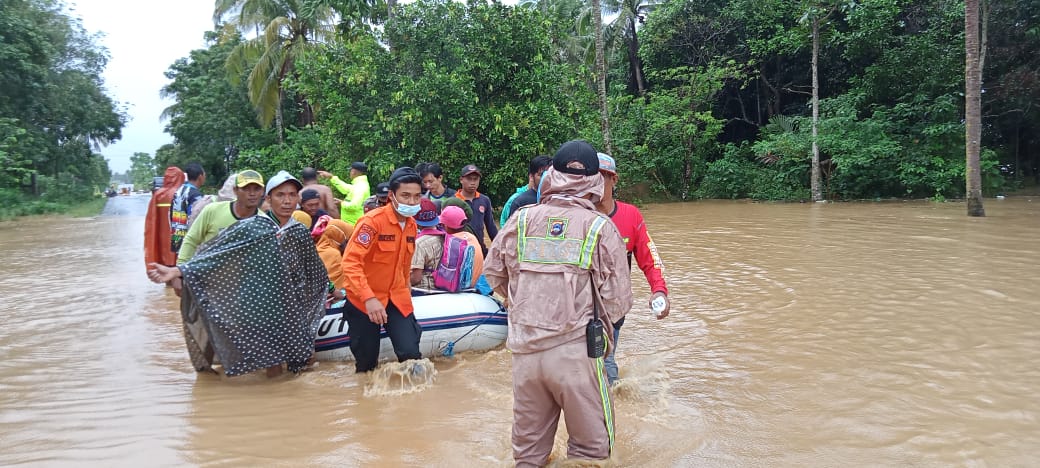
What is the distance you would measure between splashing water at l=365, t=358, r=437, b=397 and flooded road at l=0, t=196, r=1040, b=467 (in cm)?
10

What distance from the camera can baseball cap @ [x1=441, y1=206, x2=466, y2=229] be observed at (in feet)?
19.1

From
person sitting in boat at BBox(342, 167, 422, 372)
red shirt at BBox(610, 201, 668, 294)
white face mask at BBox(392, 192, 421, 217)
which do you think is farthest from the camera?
white face mask at BBox(392, 192, 421, 217)

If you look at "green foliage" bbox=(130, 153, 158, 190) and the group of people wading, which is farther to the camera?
"green foliage" bbox=(130, 153, 158, 190)

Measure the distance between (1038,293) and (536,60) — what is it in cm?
1113

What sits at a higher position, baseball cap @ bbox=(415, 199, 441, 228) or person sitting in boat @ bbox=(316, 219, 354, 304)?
baseball cap @ bbox=(415, 199, 441, 228)

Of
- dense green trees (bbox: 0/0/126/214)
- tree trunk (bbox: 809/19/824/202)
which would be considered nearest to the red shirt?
tree trunk (bbox: 809/19/824/202)

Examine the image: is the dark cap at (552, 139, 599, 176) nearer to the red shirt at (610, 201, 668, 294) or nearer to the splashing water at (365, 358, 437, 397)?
the red shirt at (610, 201, 668, 294)

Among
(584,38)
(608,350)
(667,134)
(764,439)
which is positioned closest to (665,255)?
(764,439)

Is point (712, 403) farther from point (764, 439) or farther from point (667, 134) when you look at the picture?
point (667, 134)

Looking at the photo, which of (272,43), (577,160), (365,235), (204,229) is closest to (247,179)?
(204,229)

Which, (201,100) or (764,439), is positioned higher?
(201,100)

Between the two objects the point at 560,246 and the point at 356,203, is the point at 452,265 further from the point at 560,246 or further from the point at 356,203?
the point at 560,246

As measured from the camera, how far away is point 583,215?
2900 millimetres

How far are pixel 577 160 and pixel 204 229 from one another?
3.41 m
